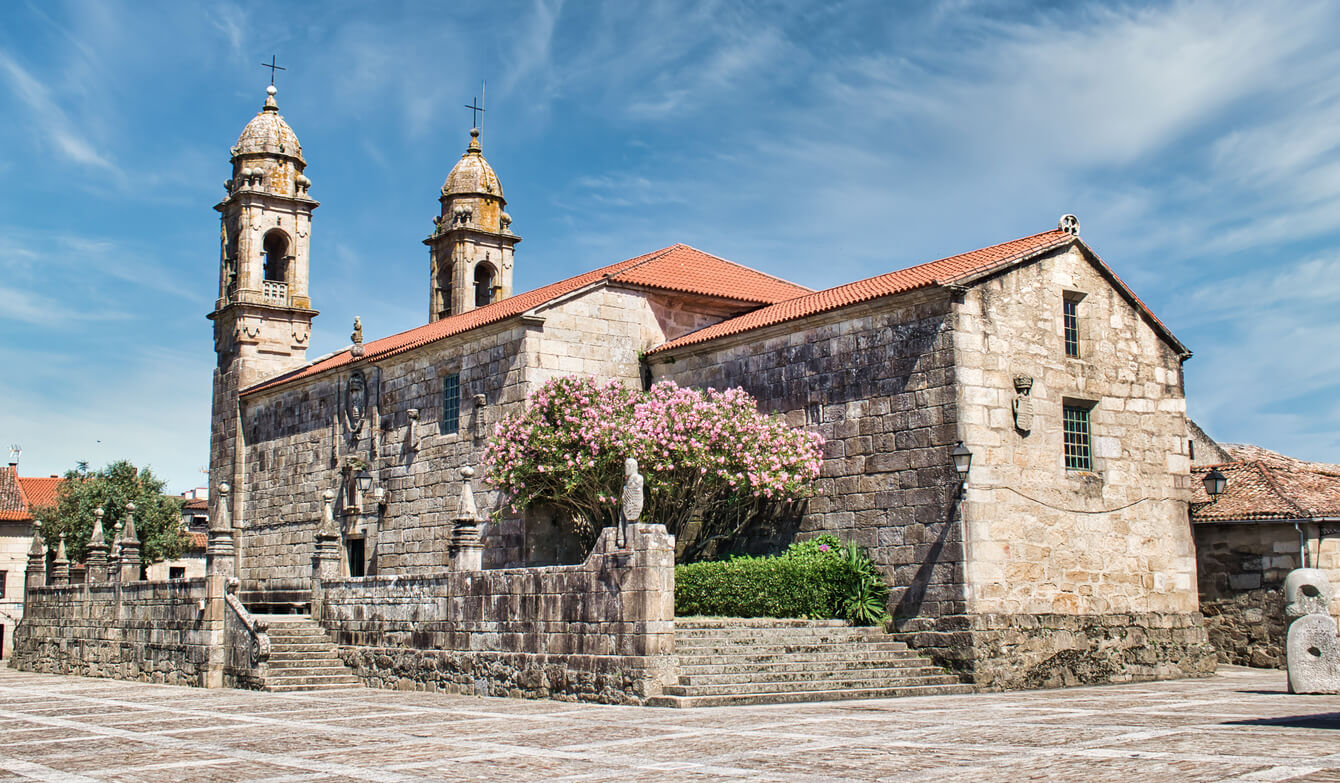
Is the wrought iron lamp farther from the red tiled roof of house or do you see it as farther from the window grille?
the window grille

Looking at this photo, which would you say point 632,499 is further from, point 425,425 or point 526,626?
point 425,425

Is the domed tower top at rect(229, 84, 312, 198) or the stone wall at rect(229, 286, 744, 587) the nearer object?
the stone wall at rect(229, 286, 744, 587)

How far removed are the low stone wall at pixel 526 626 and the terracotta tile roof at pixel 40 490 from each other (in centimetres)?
3280

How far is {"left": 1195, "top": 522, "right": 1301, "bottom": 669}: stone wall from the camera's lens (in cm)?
2205

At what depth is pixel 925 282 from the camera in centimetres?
1889

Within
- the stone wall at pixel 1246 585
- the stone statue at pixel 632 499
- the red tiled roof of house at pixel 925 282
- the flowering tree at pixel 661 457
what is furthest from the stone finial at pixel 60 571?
the stone wall at pixel 1246 585

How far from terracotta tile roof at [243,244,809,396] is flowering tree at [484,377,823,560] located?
2.88 m

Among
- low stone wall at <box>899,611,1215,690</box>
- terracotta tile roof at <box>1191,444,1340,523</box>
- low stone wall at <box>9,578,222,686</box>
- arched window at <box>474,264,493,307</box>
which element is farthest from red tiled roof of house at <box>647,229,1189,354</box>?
arched window at <box>474,264,493,307</box>

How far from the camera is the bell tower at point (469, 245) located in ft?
125

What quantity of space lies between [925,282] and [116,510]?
111ft

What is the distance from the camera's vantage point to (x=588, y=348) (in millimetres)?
24312

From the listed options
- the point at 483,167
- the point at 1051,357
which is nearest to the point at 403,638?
the point at 1051,357

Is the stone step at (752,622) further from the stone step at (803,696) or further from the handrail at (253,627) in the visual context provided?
the handrail at (253,627)

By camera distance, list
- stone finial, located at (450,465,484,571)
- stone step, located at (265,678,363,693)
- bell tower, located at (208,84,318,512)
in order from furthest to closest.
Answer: bell tower, located at (208,84,318,512) → stone step, located at (265,678,363,693) → stone finial, located at (450,465,484,571)
